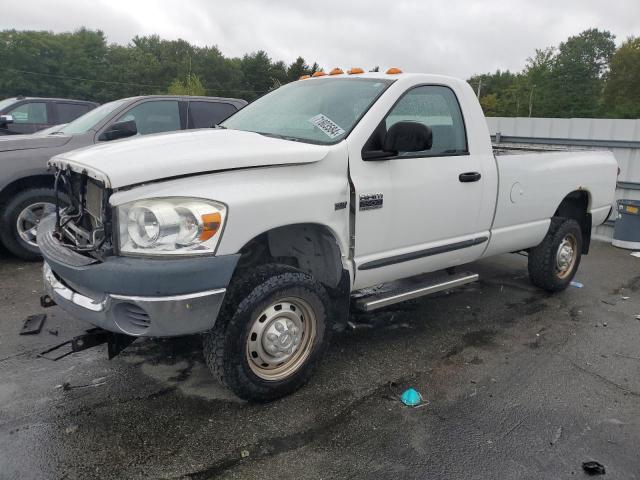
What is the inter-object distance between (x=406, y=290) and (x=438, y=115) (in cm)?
139

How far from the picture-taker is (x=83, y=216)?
3.13 meters

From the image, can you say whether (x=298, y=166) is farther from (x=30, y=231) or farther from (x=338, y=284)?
(x=30, y=231)

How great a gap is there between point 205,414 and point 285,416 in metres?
0.47

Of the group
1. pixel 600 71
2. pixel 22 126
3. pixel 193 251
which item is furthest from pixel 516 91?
pixel 193 251

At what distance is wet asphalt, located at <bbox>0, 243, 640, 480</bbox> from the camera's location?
8.69 ft

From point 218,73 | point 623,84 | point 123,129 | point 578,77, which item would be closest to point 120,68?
point 218,73

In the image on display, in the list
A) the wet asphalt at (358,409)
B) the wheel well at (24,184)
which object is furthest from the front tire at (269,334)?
the wheel well at (24,184)

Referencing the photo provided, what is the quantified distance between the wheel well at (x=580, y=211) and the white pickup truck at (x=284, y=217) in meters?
1.01

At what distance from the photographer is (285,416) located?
305cm

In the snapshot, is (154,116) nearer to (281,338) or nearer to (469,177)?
(469,177)

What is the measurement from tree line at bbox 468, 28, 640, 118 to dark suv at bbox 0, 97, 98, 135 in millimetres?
66651

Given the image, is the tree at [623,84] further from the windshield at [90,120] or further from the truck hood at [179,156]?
the truck hood at [179,156]

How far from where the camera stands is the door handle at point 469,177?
3950mm

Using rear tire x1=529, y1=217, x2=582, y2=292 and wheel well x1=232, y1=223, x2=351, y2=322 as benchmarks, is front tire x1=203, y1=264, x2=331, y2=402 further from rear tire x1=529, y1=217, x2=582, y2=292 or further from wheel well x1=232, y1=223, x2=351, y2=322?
rear tire x1=529, y1=217, x2=582, y2=292
